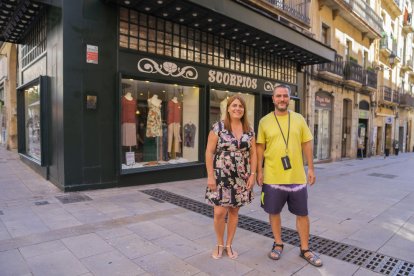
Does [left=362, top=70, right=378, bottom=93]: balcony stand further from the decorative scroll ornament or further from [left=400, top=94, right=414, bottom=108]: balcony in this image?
the decorative scroll ornament

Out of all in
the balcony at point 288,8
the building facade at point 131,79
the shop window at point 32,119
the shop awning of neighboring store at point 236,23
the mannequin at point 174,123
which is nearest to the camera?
the building facade at point 131,79

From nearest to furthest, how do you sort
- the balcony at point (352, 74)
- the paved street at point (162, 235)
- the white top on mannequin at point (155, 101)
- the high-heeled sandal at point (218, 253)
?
the paved street at point (162, 235) → the high-heeled sandal at point (218, 253) → the white top on mannequin at point (155, 101) → the balcony at point (352, 74)

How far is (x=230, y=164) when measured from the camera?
339cm

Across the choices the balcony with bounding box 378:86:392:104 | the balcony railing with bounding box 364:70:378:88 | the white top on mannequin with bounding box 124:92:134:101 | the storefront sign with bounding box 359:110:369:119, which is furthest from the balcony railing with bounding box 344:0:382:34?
the white top on mannequin with bounding box 124:92:134:101

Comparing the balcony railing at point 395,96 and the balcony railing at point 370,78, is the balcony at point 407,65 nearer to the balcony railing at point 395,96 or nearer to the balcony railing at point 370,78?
the balcony railing at point 395,96

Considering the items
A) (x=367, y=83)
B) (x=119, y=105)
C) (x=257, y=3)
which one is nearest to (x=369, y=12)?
(x=367, y=83)

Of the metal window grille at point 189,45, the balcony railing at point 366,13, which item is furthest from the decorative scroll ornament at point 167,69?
the balcony railing at point 366,13

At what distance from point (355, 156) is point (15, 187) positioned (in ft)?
59.2

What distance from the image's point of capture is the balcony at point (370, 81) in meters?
18.7

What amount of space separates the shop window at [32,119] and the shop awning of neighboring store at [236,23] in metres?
3.08

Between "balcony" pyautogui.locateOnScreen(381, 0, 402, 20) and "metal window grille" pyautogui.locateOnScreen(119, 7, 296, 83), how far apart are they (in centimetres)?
1649

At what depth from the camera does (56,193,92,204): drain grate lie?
5773 mm

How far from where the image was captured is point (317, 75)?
47.2ft

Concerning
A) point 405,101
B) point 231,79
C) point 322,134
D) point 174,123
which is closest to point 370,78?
point 322,134
